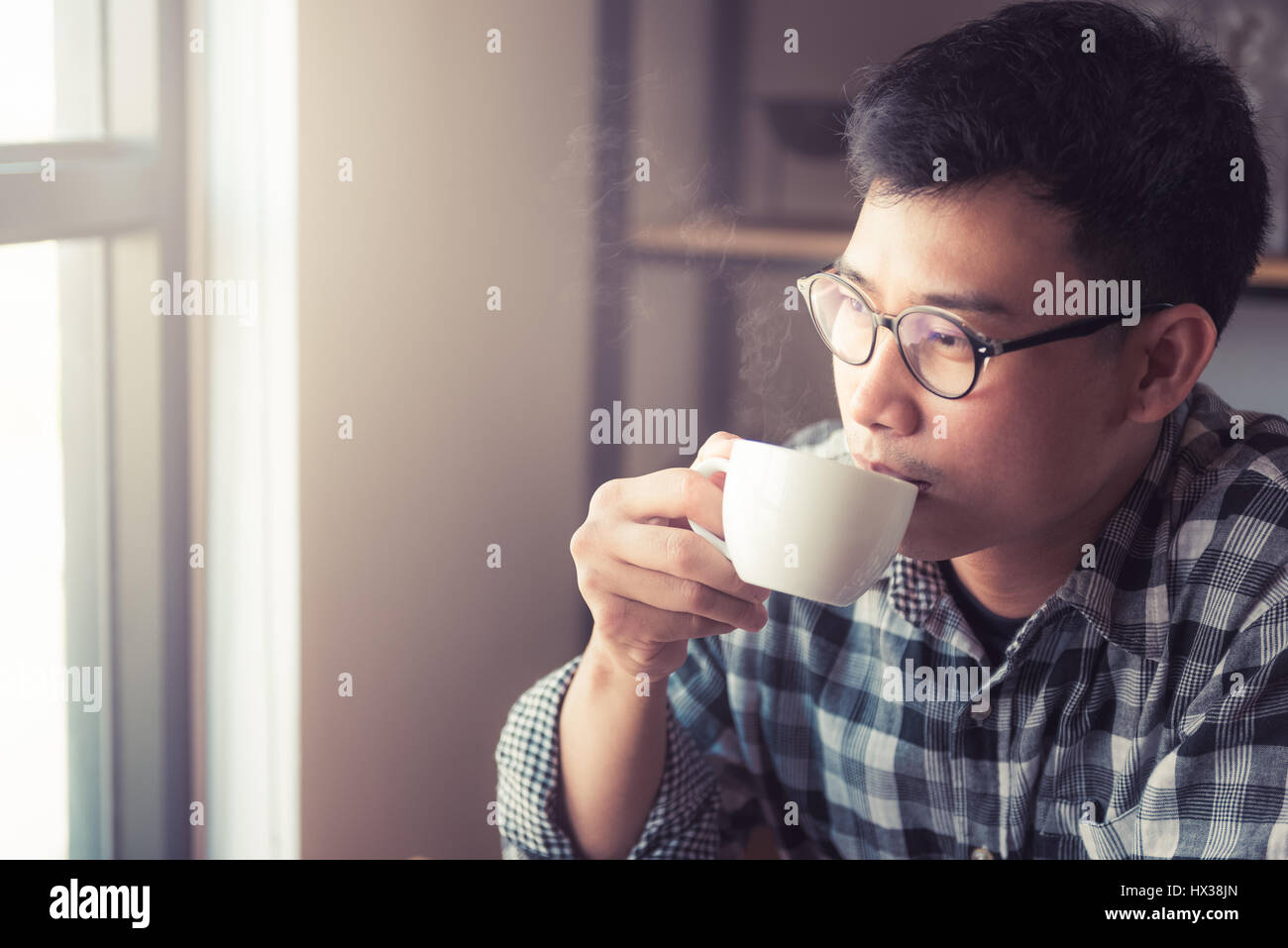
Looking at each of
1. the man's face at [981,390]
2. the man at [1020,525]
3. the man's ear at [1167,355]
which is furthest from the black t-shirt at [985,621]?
the man's ear at [1167,355]

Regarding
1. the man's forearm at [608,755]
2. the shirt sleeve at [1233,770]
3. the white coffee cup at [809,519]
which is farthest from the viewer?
the man's forearm at [608,755]

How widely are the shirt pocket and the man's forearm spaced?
321 millimetres

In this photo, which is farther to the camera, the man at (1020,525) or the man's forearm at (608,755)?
the man's forearm at (608,755)

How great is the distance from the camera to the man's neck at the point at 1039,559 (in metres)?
0.86

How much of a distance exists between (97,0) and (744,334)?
576 mm

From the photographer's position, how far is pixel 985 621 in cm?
91

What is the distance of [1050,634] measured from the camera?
33.4 inches

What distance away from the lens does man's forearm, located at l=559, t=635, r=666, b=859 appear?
855 mm

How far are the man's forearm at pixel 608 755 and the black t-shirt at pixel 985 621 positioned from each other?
28 centimetres

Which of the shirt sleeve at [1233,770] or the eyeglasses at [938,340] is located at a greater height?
the eyeglasses at [938,340]

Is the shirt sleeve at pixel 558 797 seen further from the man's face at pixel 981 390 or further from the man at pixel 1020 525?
the man's face at pixel 981 390

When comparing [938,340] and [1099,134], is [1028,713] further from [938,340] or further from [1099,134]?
[1099,134]

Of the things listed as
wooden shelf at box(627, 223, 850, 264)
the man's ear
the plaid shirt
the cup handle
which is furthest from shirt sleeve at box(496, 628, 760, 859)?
the man's ear
